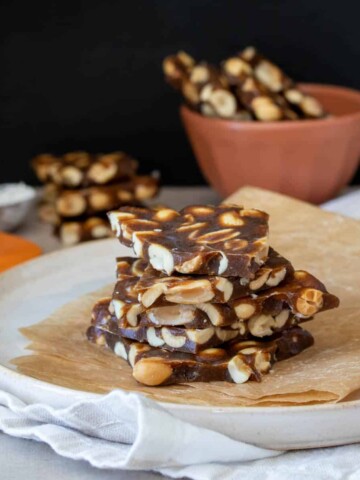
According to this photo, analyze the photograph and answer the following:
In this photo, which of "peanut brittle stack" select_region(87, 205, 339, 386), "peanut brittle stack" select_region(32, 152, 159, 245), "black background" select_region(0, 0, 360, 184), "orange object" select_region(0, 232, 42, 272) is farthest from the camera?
"black background" select_region(0, 0, 360, 184)

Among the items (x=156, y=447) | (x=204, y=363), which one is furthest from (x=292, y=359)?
(x=156, y=447)

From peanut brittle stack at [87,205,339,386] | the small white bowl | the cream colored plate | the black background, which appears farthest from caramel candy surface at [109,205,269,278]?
the black background

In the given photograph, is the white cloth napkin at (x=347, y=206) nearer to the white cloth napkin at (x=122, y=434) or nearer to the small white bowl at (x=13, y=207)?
the small white bowl at (x=13, y=207)

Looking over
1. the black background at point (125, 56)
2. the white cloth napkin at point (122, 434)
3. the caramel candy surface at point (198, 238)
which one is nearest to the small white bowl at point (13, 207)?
the black background at point (125, 56)

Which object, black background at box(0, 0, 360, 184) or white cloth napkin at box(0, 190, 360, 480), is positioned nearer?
white cloth napkin at box(0, 190, 360, 480)

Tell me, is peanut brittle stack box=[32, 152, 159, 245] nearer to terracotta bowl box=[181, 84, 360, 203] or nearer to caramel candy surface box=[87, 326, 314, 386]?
terracotta bowl box=[181, 84, 360, 203]

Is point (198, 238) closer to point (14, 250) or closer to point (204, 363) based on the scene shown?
point (204, 363)
